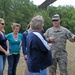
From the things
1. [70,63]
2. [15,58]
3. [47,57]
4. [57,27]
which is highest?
[57,27]

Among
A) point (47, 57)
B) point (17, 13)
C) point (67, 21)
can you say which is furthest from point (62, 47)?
point (67, 21)

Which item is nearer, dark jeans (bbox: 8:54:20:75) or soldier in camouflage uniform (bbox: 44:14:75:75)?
soldier in camouflage uniform (bbox: 44:14:75:75)

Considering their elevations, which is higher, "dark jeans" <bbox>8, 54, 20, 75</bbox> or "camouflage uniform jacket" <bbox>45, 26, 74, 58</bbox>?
"camouflage uniform jacket" <bbox>45, 26, 74, 58</bbox>

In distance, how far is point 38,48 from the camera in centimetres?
412

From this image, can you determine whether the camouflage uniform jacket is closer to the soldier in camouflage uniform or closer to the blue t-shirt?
the soldier in camouflage uniform

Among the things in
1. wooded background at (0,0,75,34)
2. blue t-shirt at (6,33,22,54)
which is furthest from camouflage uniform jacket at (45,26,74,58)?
wooded background at (0,0,75,34)

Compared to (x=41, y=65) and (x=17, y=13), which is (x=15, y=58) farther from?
(x=17, y=13)

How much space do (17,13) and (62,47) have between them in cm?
5278

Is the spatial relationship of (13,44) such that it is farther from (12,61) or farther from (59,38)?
(59,38)

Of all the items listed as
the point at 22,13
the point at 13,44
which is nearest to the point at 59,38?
the point at 13,44

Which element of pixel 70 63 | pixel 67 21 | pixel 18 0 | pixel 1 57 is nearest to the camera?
pixel 1 57

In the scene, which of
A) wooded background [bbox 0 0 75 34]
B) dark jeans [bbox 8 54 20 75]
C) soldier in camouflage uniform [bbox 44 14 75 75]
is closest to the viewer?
soldier in camouflage uniform [bbox 44 14 75 75]

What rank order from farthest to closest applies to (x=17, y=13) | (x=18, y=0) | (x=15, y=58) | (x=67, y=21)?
(x=67, y=21) < (x=18, y=0) < (x=17, y=13) < (x=15, y=58)

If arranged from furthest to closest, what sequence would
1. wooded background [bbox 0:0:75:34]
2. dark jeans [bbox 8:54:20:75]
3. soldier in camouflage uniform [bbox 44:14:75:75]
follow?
wooded background [bbox 0:0:75:34], dark jeans [bbox 8:54:20:75], soldier in camouflage uniform [bbox 44:14:75:75]
